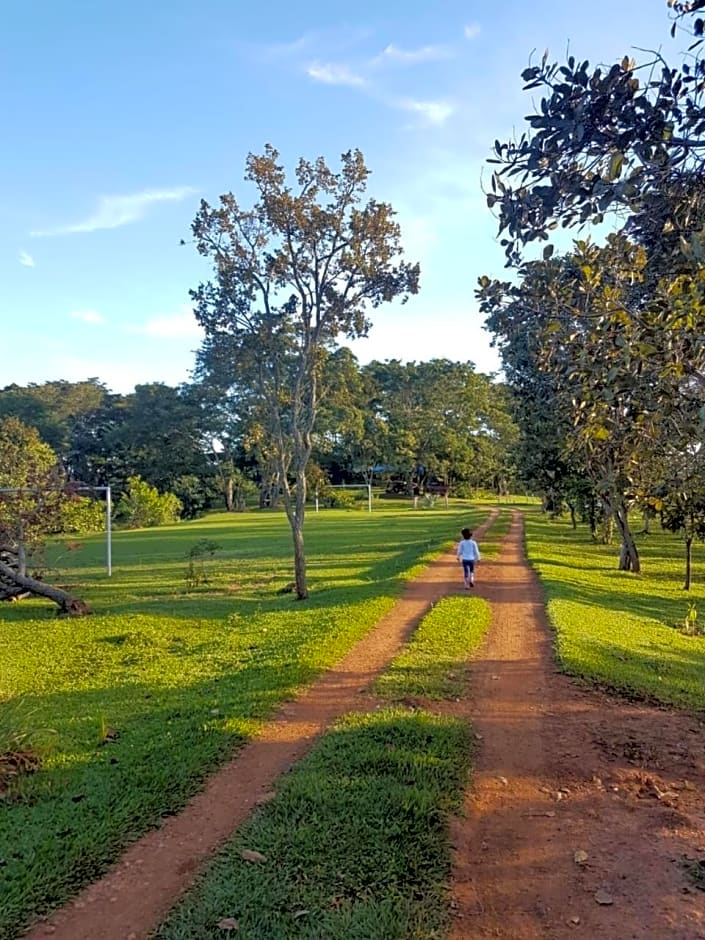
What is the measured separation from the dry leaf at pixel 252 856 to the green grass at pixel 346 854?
0.12ft

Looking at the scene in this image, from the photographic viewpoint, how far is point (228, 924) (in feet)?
10.9

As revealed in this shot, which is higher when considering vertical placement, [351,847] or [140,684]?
[351,847]

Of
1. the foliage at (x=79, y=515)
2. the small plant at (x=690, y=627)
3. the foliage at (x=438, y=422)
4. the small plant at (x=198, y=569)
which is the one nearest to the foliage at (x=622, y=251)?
the small plant at (x=690, y=627)

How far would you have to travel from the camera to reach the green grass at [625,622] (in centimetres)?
805

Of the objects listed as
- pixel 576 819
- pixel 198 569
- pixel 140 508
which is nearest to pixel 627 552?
pixel 198 569

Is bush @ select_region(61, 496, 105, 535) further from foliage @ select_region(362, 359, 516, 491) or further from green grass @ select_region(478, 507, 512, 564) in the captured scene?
foliage @ select_region(362, 359, 516, 491)

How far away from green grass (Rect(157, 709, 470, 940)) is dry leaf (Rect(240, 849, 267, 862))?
0.04 metres

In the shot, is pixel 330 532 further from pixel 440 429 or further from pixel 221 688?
pixel 440 429

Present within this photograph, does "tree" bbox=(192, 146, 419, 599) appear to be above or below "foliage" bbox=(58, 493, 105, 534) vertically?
above

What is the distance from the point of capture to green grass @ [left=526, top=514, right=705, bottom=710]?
8047 mm

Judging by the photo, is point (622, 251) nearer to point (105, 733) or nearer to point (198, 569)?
point (105, 733)

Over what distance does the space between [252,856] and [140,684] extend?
457cm

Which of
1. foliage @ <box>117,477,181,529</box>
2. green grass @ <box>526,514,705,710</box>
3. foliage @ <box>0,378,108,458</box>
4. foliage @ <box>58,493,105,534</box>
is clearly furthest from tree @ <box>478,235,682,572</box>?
foliage @ <box>0,378,108,458</box>

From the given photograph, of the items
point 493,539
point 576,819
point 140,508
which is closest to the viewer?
point 576,819
